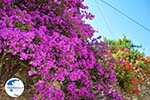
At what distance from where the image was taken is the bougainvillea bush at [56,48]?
440 centimetres

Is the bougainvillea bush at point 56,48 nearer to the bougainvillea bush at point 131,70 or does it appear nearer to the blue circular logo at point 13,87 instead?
the blue circular logo at point 13,87

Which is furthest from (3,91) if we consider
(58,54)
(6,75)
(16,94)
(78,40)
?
(78,40)

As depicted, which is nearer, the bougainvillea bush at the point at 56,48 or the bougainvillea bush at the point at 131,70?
the bougainvillea bush at the point at 56,48

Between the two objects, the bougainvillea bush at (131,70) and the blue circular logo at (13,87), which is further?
the bougainvillea bush at (131,70)

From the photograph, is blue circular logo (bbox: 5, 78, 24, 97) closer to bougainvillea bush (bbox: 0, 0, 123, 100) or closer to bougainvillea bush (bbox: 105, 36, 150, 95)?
bougainvillea bush (bbox: 0, 0, 123, 100)

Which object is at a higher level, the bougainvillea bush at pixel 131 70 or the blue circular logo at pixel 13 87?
the bougainvillea bush at pixel 131 70

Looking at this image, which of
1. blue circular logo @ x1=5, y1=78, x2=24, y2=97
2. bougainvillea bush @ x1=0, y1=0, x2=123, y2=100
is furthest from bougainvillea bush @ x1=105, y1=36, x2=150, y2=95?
blue circular logo @ x1=5, y1=78, x2=24, y2=97

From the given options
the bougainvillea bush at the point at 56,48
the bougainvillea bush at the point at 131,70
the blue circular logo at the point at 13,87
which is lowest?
the blue circular logo at the point at 13,87

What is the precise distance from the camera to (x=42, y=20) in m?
5.21

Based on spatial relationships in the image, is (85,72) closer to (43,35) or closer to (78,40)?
(78,40)

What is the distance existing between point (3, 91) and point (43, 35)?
35.7 inches

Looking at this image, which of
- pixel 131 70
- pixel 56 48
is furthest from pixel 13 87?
pixel 131 70

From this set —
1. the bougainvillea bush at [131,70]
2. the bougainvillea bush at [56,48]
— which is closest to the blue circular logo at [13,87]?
the bougainvillea bush at [56,48]

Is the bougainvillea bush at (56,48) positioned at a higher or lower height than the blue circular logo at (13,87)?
higher
